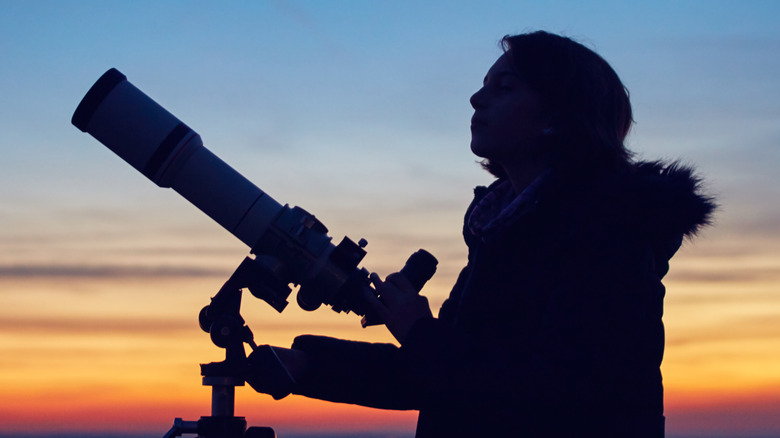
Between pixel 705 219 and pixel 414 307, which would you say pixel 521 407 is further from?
pixel 705 219

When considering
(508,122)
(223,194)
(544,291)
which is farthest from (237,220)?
(544,291)

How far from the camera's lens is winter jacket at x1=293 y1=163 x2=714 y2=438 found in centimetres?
297

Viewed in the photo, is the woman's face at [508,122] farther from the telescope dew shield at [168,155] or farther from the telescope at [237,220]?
the telescope dew shield at [168,155]

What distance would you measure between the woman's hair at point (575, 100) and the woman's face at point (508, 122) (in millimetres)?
53

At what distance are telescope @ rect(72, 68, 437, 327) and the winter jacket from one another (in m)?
0.75

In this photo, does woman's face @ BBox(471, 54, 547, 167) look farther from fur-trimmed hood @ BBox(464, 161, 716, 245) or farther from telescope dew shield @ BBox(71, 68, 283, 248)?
telescope dew shield @ BBox(71, 68, 283, 248)

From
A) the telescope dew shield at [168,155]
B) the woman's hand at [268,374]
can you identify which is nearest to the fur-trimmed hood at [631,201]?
the woman's hand at [268,374]

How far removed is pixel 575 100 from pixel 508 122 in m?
0.37

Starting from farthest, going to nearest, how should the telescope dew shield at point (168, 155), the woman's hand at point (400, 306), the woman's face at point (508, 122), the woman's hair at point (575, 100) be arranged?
the telescope dew shield at point (168, 155) → the woman's face at point (508, 122) → the woman's hair at point (575, 100) → the woman's hand at point (400, 306)

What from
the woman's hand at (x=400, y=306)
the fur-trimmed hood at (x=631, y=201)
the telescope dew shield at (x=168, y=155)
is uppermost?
the telescope dew shield at (x=168, y=155)

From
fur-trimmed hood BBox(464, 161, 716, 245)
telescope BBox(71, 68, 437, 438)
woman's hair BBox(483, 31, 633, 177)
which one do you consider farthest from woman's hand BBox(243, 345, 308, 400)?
woman's hair BBox(483, 31, 633, 177)

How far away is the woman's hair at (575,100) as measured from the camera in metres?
3.68

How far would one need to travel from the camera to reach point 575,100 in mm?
Answer: 3836

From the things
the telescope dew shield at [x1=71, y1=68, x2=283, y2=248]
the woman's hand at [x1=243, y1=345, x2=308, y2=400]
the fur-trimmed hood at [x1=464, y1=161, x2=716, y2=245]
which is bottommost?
the woman's hand at [x1=243, y1=345, x2=308, y2=400]
